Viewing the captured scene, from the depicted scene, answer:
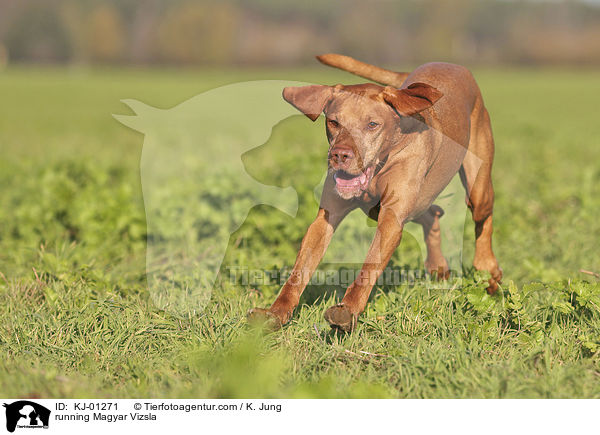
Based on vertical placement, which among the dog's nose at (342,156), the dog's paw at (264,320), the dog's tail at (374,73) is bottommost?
the dog's paw at (264,320)

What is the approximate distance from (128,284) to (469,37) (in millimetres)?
121976

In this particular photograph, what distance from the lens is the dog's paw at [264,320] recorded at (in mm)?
3211

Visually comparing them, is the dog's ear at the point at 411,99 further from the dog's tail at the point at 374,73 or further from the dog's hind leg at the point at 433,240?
the dog's hind leg at the point at 433,240

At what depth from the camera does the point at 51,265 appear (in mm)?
4410

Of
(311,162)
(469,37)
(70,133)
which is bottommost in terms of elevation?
(70,133)

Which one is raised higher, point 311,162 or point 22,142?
point 311,162

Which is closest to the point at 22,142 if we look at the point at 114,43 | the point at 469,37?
the point at 114,43

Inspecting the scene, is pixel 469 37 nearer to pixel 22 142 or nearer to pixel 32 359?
pixel 22 142
